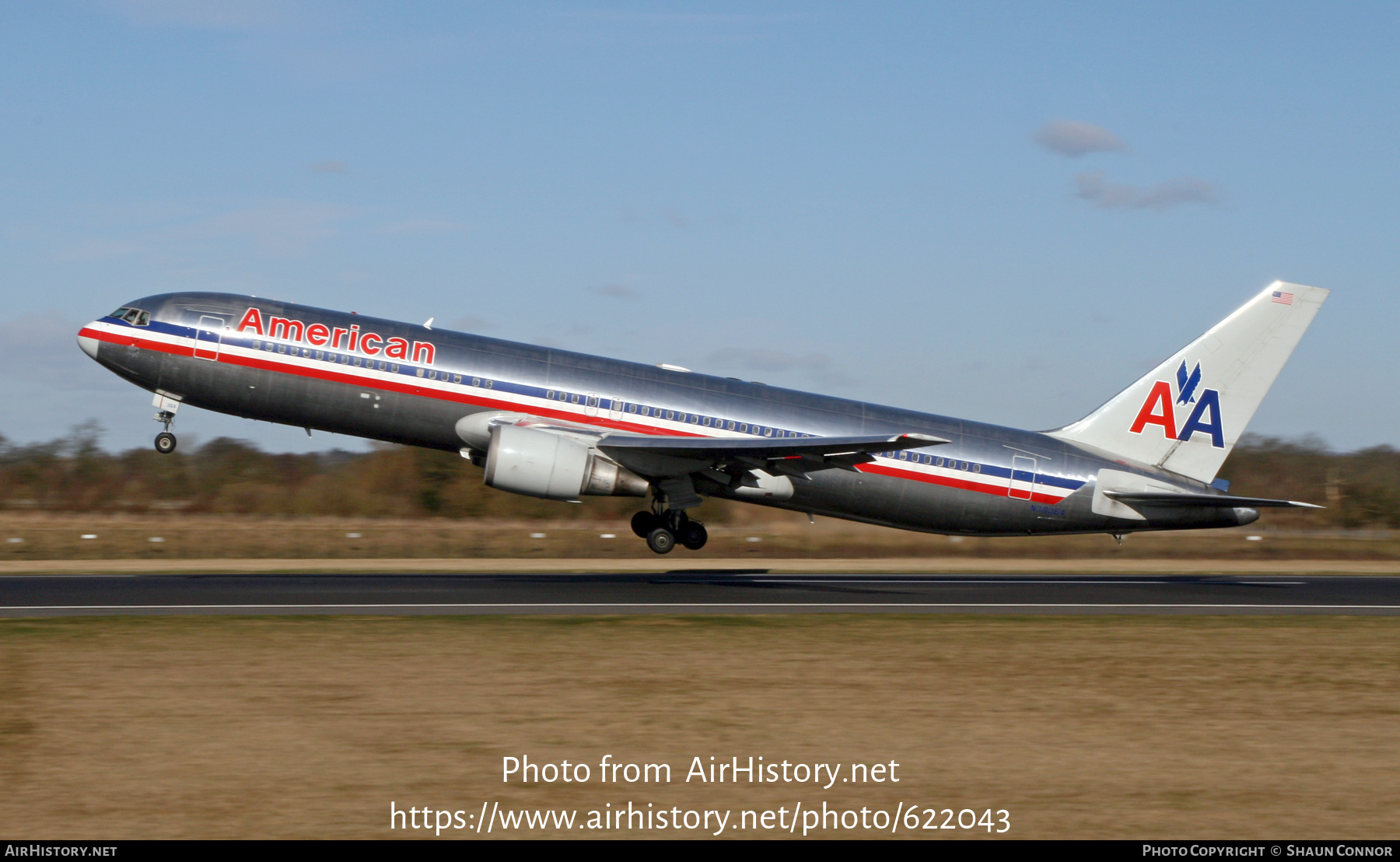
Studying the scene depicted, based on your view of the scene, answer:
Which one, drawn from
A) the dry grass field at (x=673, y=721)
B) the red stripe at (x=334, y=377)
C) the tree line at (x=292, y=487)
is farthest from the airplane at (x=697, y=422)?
the tree line at (x=292, y=487)

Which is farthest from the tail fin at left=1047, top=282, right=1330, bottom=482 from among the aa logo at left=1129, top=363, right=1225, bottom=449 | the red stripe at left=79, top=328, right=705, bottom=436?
the red stripe at left=79, top=328, right=705, bottom=436

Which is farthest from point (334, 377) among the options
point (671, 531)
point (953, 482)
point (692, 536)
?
point (953, 482)

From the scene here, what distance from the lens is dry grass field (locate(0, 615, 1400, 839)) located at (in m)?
10.1

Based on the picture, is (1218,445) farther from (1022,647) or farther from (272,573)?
(272,573)

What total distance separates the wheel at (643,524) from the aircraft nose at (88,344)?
1287 cm

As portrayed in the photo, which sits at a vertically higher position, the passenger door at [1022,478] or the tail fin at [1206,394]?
the tail fin at [1206,394]

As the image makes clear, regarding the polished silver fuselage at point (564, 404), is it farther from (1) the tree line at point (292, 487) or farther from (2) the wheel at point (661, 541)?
(1) the tree line at point (292, 487)

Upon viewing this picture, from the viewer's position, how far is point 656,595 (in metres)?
25.2

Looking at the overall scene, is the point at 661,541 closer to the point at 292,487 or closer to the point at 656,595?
the point at 656,595

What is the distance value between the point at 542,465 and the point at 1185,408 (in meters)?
17.8

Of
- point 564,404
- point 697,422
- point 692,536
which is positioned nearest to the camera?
point 564,404

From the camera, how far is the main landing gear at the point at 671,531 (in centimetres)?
2850

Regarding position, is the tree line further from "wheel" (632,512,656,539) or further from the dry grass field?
the dry grass field

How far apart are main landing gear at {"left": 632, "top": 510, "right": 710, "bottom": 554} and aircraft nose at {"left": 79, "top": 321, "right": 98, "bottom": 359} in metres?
13.2
